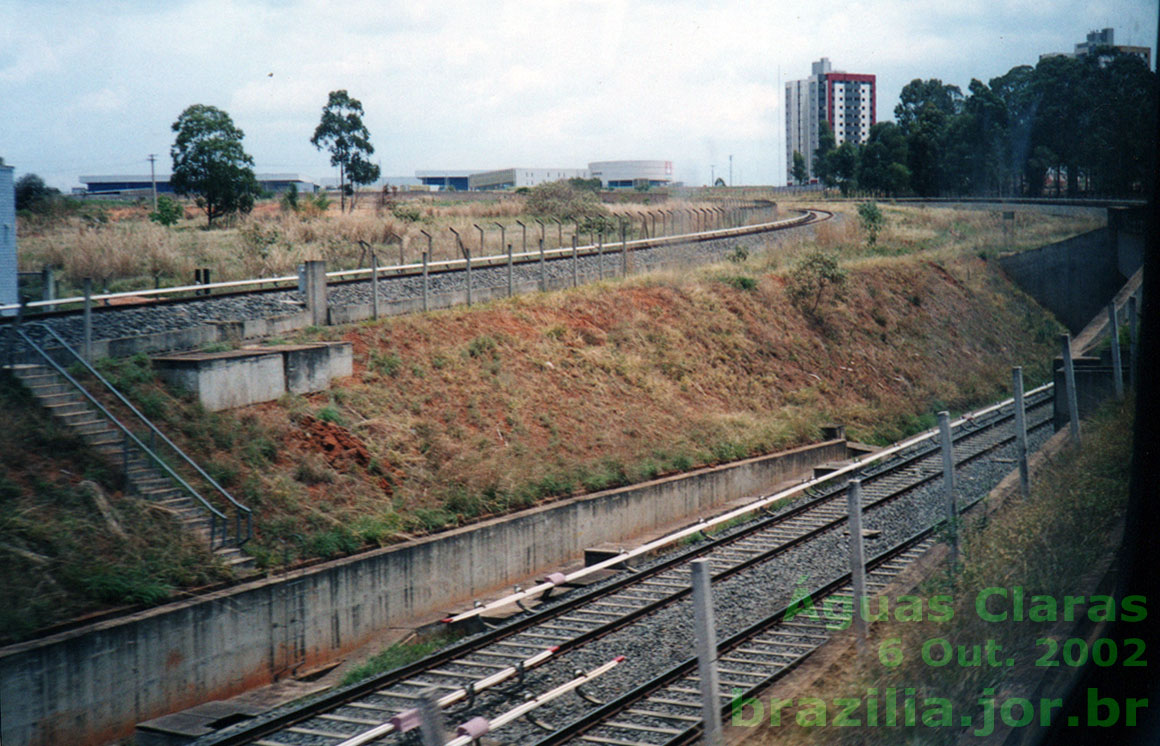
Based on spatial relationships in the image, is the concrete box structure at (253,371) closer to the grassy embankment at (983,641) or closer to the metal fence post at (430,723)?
the grassy embankment at (983,641)

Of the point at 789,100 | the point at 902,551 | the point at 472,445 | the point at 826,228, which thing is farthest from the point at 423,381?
Answer: the point at 826,228

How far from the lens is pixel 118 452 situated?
12445mm

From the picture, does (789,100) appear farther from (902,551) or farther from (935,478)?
(902,551)

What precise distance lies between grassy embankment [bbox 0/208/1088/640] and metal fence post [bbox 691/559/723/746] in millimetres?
7785

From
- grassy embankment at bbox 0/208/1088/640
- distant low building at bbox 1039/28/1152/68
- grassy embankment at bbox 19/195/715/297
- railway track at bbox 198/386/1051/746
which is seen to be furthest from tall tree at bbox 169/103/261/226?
distant low building at bbox 1039/28/1152/68

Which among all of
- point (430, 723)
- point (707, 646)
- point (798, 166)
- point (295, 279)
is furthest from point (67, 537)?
point (798, 166)

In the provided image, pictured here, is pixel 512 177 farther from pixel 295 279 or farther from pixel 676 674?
pixel 676 674

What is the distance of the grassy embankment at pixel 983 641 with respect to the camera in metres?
5.20

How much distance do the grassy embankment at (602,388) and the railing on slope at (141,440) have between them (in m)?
0.28

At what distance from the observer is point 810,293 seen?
31016 millimetres

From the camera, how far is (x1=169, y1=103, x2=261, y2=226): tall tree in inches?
947

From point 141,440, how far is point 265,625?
3584mm

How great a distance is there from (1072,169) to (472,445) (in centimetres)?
1042

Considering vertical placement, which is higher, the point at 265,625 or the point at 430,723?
the point at 430,723
